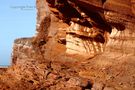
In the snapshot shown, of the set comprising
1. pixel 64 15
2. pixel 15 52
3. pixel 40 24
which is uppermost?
pixel 64 15

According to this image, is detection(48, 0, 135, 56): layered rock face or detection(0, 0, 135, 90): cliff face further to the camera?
detection(48, 0, 135, 56): layered rock face

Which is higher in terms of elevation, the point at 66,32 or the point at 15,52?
the point at 66,32

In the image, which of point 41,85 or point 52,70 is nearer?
point 41,85

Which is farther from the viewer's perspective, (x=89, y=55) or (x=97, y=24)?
(x=89, y=55)

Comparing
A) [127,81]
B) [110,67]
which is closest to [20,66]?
[110,67]

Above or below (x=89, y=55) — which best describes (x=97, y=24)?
above

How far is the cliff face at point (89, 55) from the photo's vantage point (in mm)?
13938

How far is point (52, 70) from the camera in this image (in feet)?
50.2

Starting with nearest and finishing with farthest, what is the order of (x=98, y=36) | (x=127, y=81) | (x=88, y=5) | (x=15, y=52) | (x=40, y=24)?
(x=127, y=81), (x=88, y=5), (x=98, y=36), (x=40, y=24), (x=15, y=52)

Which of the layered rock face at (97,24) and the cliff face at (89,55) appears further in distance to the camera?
the layered rock face at (97,24)

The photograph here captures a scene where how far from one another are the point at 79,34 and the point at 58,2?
1.60m

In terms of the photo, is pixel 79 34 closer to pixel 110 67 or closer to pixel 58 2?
pixel 58 2

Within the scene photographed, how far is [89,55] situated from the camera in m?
17.7

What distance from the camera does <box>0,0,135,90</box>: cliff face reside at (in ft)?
45.7
